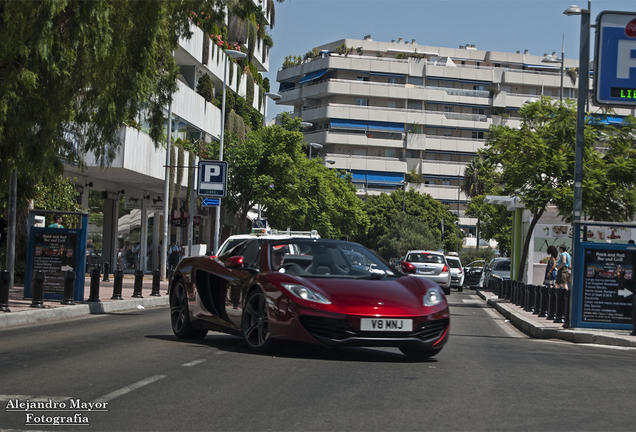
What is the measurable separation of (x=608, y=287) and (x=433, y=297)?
25.2 ft

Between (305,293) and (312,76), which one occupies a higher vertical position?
(312,76)

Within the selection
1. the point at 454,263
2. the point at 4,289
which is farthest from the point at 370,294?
the point at 454,263

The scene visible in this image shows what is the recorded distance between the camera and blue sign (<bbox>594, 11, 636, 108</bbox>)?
16250 millimetres

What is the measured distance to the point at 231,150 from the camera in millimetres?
43750

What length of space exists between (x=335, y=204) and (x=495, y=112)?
57423 millimetres

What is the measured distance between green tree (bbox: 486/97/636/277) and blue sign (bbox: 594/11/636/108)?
863cm

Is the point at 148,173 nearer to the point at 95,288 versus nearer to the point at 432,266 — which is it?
the point at 432,266

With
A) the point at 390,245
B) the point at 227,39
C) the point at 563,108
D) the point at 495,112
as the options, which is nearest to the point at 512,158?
the point at 563,108

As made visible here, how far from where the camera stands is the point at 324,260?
366 inches

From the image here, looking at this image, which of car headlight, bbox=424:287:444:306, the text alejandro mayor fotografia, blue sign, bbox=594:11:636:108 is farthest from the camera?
blue sign, bbox=594:11:636:108

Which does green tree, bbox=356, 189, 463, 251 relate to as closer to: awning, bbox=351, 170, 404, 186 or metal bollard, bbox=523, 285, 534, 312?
awning, bbox=351, 170, 404, 186

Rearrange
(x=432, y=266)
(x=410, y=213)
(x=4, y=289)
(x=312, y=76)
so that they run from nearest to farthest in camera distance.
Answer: (x=4, y=289) < (x=432, y=266) < (x=410, y=213) < (x=312, y=76)

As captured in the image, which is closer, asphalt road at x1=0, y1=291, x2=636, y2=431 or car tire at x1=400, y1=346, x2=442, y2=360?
asphalt road at x1=0, y1=291, x2=636, y2=431

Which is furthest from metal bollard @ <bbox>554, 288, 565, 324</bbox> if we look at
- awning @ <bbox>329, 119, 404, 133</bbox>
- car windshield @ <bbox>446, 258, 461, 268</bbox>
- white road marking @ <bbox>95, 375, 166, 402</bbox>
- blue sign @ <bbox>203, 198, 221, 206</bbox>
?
awning @ <bbox>329, 119, 404, 133</bbox>
